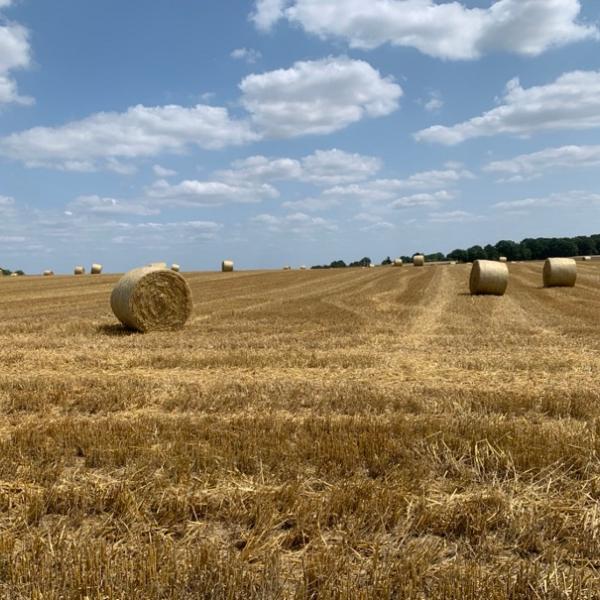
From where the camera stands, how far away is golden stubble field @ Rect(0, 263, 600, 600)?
291 cm

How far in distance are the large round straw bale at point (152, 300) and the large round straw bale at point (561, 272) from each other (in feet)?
58.5

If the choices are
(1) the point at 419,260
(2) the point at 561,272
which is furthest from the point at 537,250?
(2) the point at 561,272

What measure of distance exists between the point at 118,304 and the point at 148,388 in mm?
6446

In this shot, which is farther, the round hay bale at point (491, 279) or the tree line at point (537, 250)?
the tree line at point (537, 250)

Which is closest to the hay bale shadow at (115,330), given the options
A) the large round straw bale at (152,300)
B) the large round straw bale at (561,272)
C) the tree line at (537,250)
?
the large round straw bale at (152,300)

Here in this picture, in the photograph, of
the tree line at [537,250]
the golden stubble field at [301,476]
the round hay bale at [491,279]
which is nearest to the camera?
the golden stubble field at [301,476]

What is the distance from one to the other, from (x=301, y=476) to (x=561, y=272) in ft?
77.2

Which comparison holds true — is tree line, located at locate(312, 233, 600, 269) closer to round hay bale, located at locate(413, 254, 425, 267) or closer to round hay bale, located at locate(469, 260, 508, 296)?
round hay bale, located at locate(413, 254, 425, 267)

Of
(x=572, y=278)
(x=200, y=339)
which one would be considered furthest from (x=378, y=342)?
(x=572, y=278)

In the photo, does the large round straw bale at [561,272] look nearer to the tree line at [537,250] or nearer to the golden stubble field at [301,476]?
the golden stubble field at [301,476]

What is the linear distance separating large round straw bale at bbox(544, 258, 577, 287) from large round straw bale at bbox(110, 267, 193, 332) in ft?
58.5

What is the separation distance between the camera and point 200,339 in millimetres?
11383

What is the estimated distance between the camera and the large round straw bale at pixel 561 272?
24531mm

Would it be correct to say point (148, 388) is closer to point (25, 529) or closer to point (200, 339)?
point (25, 529)
